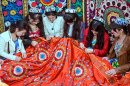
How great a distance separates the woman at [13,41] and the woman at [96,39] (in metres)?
1.00

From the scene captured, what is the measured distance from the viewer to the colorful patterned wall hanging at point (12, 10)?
3.27m

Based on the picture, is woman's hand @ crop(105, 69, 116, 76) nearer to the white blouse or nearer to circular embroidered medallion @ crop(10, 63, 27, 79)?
circular embroidered medallion @ crop(10, 63, 27, 79)

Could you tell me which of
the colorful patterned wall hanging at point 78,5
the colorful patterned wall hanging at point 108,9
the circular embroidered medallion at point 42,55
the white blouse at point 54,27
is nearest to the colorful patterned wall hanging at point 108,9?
the colorful patterned wall hanging at point 108,9

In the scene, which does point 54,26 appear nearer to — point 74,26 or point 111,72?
point 74,26

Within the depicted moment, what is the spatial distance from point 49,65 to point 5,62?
0.66m

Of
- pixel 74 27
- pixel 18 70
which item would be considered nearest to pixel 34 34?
pixel 74 27

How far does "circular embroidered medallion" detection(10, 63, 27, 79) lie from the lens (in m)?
2.24

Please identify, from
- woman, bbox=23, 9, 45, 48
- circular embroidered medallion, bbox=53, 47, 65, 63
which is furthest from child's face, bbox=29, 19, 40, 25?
circular embroidered medallion, bbox=53, 47, 65, 63

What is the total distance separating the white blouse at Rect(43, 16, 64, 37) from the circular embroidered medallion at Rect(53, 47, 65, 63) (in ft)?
2.39

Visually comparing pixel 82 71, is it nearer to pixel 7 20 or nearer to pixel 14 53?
pixel 14 53

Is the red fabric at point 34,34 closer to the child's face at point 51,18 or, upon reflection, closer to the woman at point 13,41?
the child's face at point 51,18

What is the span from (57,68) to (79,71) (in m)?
0.34

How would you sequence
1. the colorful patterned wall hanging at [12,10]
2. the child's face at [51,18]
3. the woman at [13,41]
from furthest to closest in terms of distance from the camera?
the colorful patterned wall hanging at [12,10], the child's face at [51,18], the woman at [13,41]

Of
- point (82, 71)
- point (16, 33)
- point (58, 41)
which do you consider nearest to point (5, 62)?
point (16, 33)
